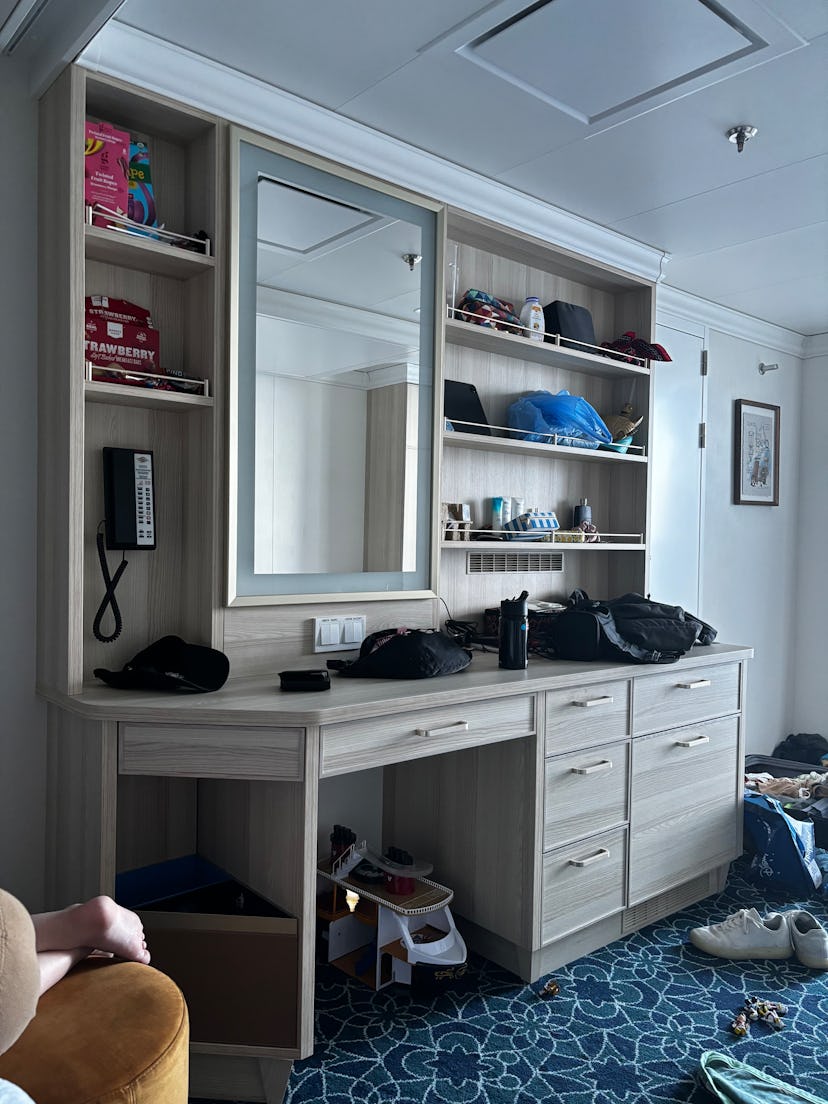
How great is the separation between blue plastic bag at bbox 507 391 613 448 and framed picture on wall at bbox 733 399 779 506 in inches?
63.1

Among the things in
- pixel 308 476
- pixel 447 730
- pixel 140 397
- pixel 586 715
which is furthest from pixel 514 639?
pixel 140 397

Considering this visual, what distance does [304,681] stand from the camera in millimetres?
2033

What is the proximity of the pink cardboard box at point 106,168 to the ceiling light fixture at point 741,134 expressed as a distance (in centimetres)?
162

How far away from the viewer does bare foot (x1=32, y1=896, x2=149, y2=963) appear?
4.54 ft

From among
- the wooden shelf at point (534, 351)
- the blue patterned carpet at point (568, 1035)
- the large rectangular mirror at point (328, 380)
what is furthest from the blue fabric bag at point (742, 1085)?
the wooden shelf at point (534, 351)

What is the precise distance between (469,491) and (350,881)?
51.6 inches

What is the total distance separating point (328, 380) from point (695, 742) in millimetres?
1654

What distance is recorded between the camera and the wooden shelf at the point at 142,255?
196cm

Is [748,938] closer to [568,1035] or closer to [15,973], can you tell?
[568,1035]

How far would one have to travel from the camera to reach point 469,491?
2.91 meters

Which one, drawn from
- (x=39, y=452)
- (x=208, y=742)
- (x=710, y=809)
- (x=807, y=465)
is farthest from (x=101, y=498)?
(x=807, y=465)

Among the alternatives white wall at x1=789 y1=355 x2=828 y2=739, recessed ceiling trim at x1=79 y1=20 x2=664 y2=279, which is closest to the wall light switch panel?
recessed ceiling trim at x1=79 y1=20 x2=664 y2=279

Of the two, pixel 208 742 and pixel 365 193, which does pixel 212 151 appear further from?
pixel 208 742

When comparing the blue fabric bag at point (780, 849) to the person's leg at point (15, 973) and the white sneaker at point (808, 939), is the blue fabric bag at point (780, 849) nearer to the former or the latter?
the white sneaker at point (808, 939)
